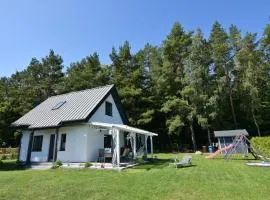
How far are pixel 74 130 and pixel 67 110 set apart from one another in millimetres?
2124

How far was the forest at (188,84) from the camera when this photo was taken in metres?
32.2

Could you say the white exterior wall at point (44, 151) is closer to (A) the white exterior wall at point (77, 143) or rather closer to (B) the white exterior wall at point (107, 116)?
(A) the white exterior wall at point (77, 143)

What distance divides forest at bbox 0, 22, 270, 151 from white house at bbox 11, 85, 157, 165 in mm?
14048

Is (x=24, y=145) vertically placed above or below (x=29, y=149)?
above

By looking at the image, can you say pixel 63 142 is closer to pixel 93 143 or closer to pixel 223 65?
pixel 93 143

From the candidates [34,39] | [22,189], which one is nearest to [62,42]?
[34,39]

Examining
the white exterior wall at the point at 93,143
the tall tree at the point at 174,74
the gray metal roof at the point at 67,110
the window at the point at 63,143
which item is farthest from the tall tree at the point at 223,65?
the window at the point at 63,143

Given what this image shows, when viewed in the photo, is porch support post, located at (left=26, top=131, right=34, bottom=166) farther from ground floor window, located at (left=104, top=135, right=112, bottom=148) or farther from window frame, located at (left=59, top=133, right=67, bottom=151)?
ground floor window, located at (left=104, top=135, right=112, bottom=148)

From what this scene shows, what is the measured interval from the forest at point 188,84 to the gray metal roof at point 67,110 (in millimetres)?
12960

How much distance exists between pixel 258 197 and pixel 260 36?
34.8 metres

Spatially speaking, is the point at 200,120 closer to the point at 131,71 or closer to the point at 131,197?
the point at 131,71

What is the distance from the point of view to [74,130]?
16.7 meters

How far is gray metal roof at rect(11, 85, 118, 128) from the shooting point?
16.6m

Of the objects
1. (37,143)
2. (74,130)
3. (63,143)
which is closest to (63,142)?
(63,143)
